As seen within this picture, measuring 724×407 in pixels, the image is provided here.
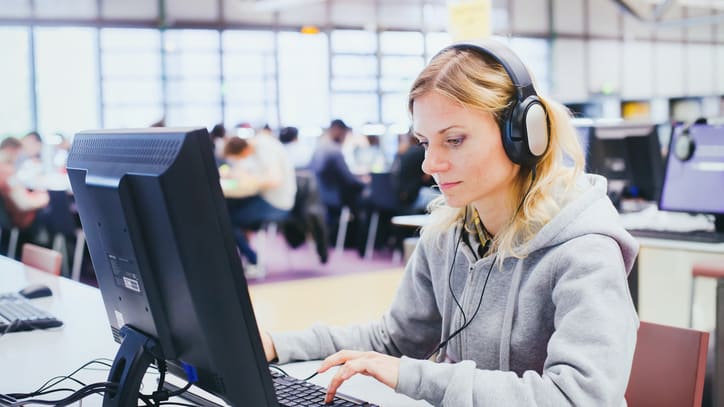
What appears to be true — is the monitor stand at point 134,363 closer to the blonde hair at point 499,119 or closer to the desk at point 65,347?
the desk at point 65,347

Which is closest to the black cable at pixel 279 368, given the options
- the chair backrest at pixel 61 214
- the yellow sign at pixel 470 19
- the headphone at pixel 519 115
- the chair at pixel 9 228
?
the headphone at pixel 519 115

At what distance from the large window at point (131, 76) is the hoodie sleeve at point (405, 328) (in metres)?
9.15

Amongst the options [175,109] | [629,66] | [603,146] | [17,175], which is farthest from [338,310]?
[629,66]

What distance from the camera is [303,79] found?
11375mm

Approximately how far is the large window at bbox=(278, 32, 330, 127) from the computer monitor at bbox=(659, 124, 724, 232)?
327 inches

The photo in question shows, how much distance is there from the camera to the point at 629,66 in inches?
592

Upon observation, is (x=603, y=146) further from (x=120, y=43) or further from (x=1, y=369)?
(x=120, y=43)

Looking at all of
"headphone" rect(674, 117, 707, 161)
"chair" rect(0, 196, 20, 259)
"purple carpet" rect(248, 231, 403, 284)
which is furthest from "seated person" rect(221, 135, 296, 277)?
"headphone" rect(674, 117, 707, 161)

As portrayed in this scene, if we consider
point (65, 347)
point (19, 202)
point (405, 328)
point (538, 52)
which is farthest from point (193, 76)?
point (405, 328)

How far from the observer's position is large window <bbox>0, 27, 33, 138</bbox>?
380 inches

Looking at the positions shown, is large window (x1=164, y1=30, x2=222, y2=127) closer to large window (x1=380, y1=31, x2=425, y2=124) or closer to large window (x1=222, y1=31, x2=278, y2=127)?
large window (x1=222, y1=31, x2=278, y2=127)

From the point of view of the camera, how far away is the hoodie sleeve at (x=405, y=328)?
1529mm

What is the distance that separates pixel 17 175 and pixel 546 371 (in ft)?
18.7

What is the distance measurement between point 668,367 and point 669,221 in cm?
196
